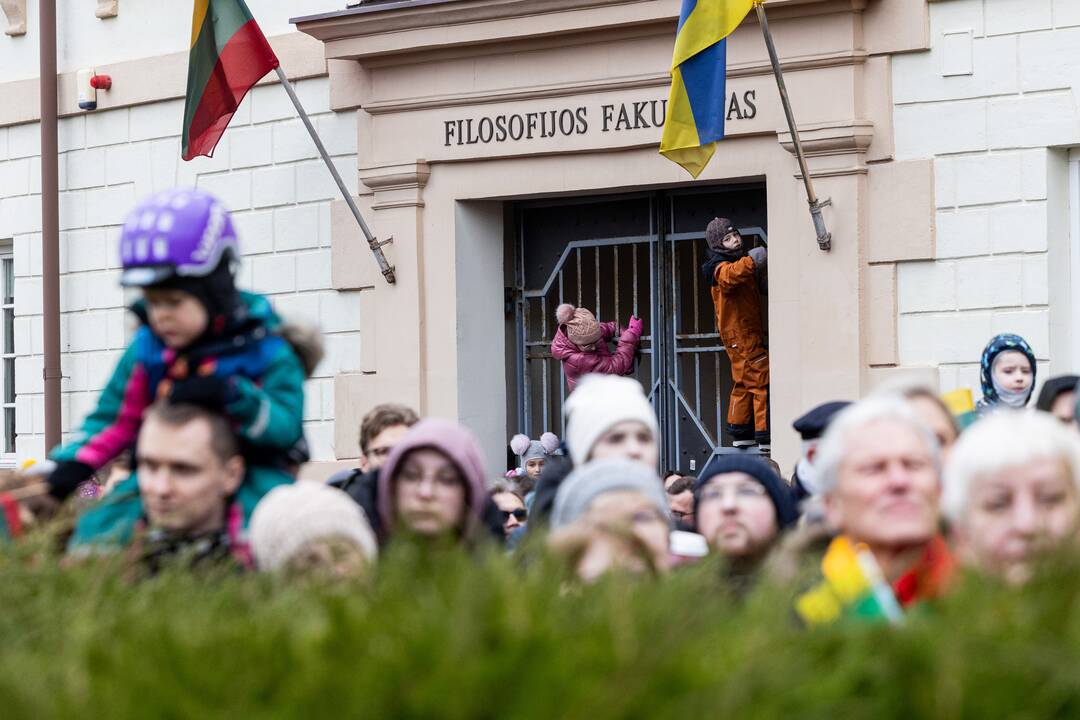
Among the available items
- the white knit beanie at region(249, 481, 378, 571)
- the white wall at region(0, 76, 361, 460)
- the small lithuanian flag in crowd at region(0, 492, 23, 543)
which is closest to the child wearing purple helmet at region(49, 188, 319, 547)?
the small lithuanian flag in crowd at region(0, 492, 23, 543)

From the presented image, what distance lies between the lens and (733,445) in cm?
1260

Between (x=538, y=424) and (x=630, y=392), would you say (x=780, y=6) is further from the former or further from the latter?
(x=630, y=392)

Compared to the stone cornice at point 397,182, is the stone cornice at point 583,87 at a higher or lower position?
higher

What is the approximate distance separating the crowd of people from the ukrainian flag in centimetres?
454

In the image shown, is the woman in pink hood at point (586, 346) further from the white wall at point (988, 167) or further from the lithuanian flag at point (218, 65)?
the lithuanian flag at point (218, 65)

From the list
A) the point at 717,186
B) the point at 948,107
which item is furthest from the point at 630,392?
the point at 717,186

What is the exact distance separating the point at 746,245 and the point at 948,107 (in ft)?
6.20

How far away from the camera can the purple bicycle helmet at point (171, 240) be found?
434 cm

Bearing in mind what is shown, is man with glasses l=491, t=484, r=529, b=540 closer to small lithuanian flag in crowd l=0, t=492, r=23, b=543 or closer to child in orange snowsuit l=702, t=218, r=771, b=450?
small lithuanian flag in crowd l=0, t=492, r=23, b=543

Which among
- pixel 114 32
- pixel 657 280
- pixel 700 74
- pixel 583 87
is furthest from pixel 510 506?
pixel 114 32

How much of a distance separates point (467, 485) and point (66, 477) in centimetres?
95

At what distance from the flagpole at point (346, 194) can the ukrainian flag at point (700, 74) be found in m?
2.86

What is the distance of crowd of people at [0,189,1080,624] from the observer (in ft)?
10.4

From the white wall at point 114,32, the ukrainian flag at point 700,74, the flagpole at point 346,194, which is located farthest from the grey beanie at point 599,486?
the white wall at point 114,32
